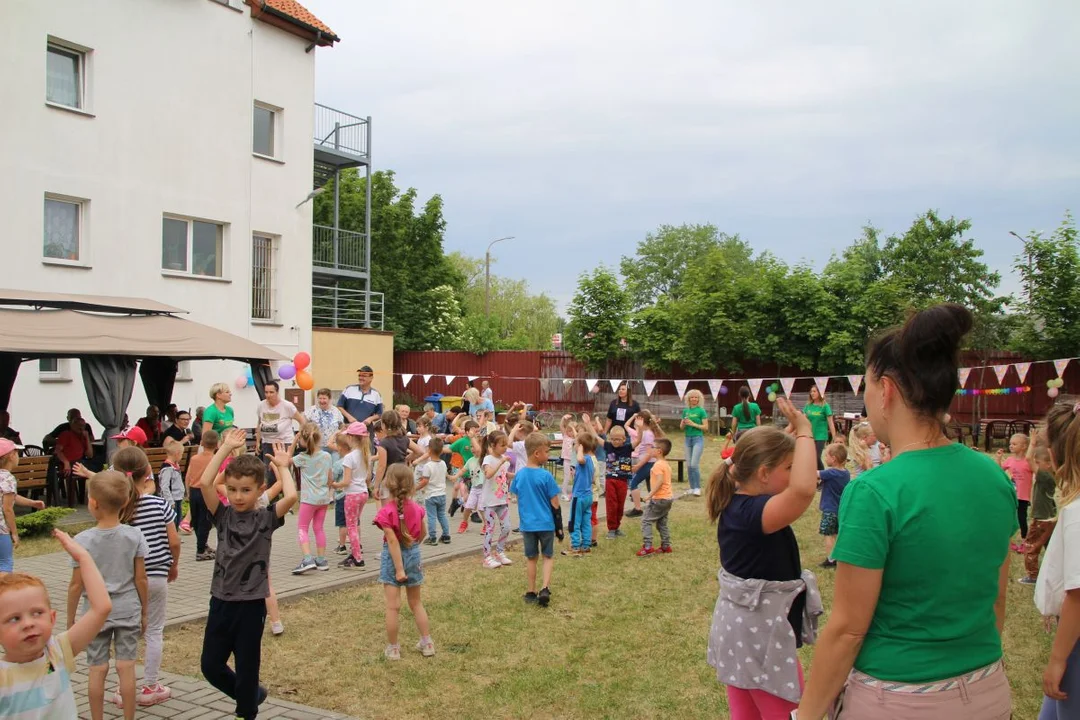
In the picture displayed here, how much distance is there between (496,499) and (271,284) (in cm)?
1462

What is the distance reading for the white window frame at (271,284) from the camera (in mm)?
22172

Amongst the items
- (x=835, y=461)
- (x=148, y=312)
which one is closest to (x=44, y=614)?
(x=835, y=461)

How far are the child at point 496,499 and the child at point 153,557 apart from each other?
15.3 feet

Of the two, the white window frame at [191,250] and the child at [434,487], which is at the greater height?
→ the white window frame at [191,250]

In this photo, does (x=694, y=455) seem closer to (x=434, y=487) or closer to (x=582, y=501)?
(x=582, y=501)

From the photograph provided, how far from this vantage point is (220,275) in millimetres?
20953

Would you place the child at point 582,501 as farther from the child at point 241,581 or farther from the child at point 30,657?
the child at point 30,657

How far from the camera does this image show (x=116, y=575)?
4.74 m

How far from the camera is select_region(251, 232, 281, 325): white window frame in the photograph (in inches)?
873

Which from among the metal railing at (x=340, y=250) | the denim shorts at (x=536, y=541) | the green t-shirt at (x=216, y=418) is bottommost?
the denim shorts at (x=536, y=541)

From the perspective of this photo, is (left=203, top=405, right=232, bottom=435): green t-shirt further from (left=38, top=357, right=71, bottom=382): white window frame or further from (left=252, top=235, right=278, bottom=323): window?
(left=252, top=235, right=278, bottom=323): window

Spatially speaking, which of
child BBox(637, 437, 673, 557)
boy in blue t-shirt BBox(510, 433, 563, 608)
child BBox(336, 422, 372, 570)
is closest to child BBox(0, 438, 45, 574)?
child BBox(336, 422, 372, 570)

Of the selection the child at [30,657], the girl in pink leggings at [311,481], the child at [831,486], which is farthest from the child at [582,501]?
the child at [30,657]

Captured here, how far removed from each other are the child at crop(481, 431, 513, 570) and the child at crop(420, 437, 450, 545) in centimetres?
65
